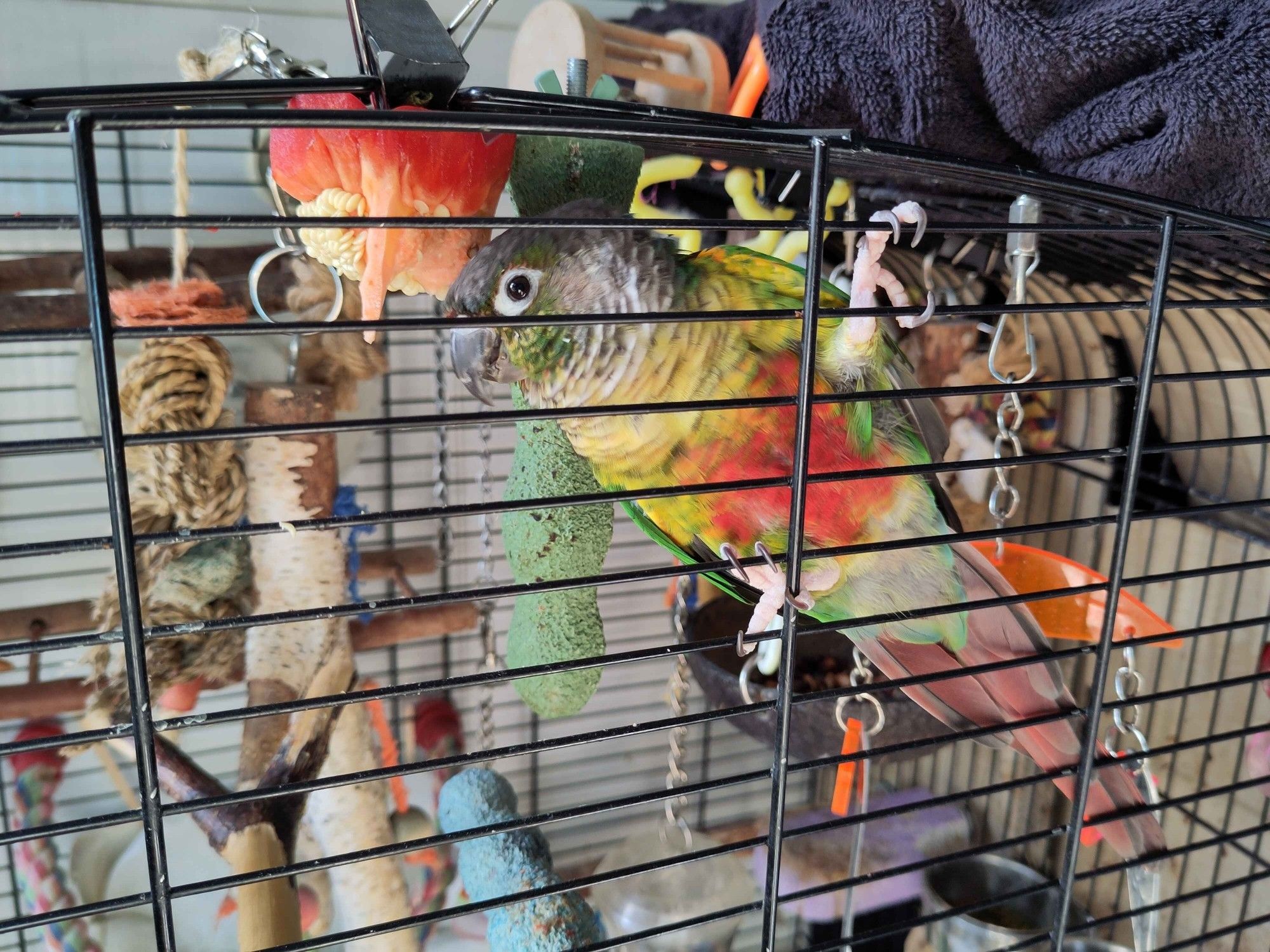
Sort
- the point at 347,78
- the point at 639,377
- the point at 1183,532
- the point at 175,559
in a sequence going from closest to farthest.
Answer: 1. the point at 347,78
2. the point at 639,377
3. the point at 175,559
4. the point at 1183,532

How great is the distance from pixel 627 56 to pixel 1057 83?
1.14ft

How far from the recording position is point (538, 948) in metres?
0.50

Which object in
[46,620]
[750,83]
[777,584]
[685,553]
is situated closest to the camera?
[777,584]

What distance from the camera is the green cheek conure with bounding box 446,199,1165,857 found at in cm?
45

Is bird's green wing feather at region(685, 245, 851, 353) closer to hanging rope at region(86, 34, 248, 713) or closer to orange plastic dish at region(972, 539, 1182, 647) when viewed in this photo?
orange plastic dish at region(972, 539, 1182, 647)

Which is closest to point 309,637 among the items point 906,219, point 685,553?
point 685,553

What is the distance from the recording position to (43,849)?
0.87m

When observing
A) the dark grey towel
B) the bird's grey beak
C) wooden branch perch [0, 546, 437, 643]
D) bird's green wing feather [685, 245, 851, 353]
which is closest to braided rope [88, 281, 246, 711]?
wooden branch perch [0, 546, 437, 643]

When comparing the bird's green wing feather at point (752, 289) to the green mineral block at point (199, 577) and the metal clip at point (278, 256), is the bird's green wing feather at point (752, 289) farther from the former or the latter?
the green mineral block at point (199, 577)

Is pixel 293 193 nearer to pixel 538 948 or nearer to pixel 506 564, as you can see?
pixel 538 948

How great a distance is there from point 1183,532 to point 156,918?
3.59 ft

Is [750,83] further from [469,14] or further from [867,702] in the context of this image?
[867,702]

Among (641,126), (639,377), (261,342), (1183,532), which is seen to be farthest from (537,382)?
(1183,532)

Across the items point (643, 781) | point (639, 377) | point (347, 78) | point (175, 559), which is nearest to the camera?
point (347, 78)
